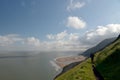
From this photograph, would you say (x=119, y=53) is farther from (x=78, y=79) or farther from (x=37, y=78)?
(x=37, y=78)

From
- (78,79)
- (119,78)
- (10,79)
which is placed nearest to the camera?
(119,78)

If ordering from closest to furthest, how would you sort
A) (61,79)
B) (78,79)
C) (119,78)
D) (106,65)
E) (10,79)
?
(119,78) → (78,79) → (61,79) → (106,65) → (10,79)

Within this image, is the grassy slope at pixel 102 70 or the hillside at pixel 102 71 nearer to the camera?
the hillside at pixel 102 71

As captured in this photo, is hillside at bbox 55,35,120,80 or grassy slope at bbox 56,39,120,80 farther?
grassy slope at bbox 56,39,120,80

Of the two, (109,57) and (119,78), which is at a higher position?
(109,57)

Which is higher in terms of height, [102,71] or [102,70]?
[102,70]

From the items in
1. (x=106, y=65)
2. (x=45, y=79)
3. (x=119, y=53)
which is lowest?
(x=45, y=79)

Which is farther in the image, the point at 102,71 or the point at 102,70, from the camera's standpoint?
the point at 102,70

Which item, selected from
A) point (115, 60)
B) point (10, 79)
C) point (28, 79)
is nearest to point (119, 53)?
point (115, 60)

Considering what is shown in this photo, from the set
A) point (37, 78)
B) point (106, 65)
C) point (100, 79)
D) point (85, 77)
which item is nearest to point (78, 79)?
point (85, 77)

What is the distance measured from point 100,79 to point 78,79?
37.4 ft

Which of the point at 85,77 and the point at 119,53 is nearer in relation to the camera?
the point at 85,77

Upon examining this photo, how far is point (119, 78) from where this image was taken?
77.9 meters

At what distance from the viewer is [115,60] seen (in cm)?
11069
